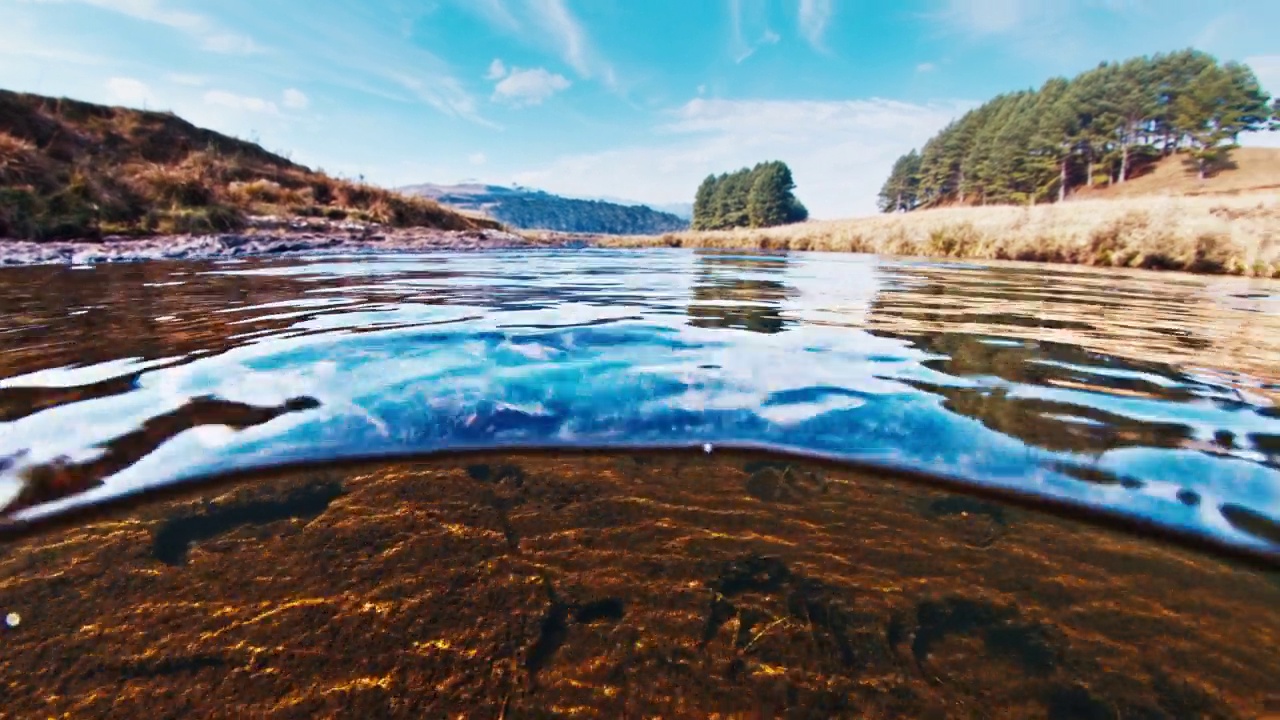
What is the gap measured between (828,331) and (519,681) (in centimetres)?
348

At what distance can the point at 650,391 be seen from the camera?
2348mm

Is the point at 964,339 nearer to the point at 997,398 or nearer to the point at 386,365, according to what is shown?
the point at 997,398

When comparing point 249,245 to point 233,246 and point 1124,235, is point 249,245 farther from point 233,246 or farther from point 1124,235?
point 1124,235

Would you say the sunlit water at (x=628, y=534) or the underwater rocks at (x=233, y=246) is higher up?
the underwater rocks at (x=233, y=246)

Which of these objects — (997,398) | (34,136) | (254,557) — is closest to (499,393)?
(254,557)

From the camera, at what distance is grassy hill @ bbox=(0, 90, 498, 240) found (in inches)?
419

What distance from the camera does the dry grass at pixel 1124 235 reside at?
10898mm

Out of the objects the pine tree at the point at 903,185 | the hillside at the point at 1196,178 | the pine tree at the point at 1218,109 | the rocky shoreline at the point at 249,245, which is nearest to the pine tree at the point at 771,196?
the pine tree at the point at 903,185

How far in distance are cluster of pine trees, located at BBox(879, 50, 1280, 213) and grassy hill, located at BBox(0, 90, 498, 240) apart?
201 ft

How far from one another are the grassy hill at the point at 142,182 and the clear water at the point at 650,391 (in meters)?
8.60

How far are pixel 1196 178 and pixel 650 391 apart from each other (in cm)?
7399

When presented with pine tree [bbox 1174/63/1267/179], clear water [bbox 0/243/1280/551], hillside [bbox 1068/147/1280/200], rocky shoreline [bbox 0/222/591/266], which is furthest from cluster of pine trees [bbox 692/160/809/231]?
clear water [bbox 0/243/1280/551]

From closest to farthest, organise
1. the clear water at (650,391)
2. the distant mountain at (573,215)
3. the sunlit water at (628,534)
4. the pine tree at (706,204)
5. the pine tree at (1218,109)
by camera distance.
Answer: the sunlit water at (628,534) → the clear water at (650,391) → the pine tree at (1218,109) → the pine tree at (706,204) → the distant mountain at (573,215)

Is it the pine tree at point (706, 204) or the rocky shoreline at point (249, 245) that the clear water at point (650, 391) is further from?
the pine tree at point (706, 204)
